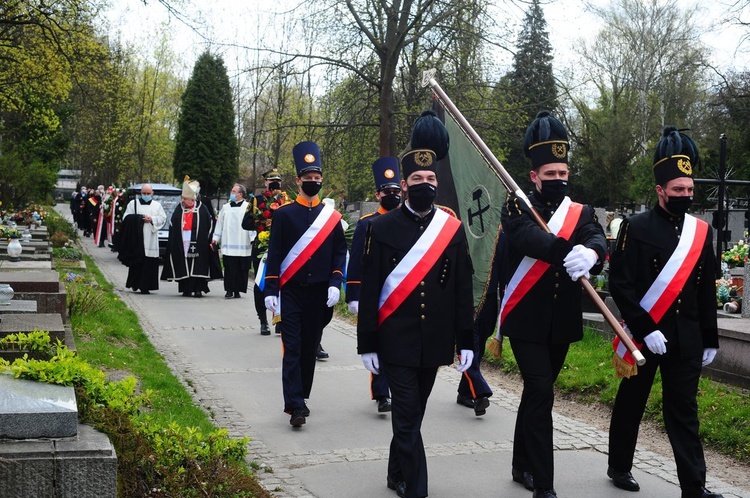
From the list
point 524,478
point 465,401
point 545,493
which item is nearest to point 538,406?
point 545,493

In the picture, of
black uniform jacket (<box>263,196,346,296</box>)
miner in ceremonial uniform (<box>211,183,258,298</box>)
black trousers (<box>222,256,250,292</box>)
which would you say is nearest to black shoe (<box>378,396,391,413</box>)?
black uniform jacket (<box>263,196,346,296</box>)

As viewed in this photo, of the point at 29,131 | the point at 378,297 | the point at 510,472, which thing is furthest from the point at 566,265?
the point at 29,131

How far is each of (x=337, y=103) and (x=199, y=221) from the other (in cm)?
395

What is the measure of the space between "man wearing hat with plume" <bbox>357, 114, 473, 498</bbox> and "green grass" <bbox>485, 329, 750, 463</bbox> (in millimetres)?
2606

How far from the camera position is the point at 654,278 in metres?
5.68

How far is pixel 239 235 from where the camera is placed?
17.1 metres

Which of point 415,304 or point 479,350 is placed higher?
point 415,304

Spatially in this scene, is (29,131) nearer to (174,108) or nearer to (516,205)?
(174,108)

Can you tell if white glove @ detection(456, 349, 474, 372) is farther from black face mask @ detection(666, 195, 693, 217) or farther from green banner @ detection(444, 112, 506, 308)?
green banner @ detection(444, 112, 506, 308)

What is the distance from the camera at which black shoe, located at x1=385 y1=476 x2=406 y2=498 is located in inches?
223

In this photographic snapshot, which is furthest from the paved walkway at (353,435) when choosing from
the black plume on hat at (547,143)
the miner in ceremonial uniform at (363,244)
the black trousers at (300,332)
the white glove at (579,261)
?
the black plume on hat at (547,143)

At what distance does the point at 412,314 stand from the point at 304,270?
2540 millimetres

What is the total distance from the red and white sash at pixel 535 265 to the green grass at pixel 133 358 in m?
2.42

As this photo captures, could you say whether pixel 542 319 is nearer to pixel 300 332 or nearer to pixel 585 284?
pixel 585 284
